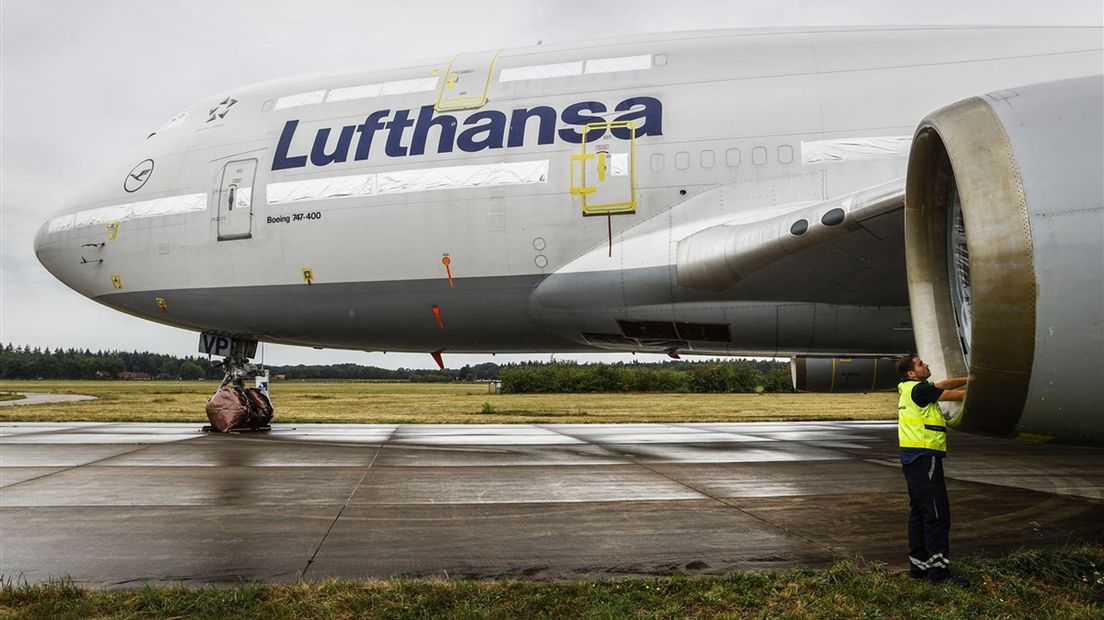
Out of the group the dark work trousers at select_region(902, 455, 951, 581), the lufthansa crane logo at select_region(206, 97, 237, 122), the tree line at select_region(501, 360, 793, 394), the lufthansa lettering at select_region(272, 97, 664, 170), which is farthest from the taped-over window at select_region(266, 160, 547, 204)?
the tree line at select_region(501, 360, 793, 394)

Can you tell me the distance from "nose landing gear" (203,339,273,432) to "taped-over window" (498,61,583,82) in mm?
7873

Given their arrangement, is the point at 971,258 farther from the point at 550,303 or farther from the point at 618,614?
the point at 550,303

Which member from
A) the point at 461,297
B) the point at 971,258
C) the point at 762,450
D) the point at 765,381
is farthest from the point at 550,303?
the point at 765,381

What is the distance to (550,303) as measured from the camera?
10.5 metres

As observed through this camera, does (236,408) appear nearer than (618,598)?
No

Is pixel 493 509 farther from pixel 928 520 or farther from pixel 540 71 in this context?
pixel 540 71

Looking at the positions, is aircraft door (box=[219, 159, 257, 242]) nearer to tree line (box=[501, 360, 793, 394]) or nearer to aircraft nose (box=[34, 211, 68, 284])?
aircraft nose (box=[34, 211, 68, 284])

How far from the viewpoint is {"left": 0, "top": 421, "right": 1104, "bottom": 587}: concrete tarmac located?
5.23 metres

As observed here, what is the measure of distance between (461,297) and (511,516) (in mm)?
4719

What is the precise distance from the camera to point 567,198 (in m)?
10.0

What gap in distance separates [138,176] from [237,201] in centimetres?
277

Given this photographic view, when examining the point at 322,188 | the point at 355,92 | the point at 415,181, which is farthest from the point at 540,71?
the point at 322,188

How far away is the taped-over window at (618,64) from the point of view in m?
10.5

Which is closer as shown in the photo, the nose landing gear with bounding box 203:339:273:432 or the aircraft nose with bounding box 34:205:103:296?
the aircraft nose with bounding box 34:205:103:296
